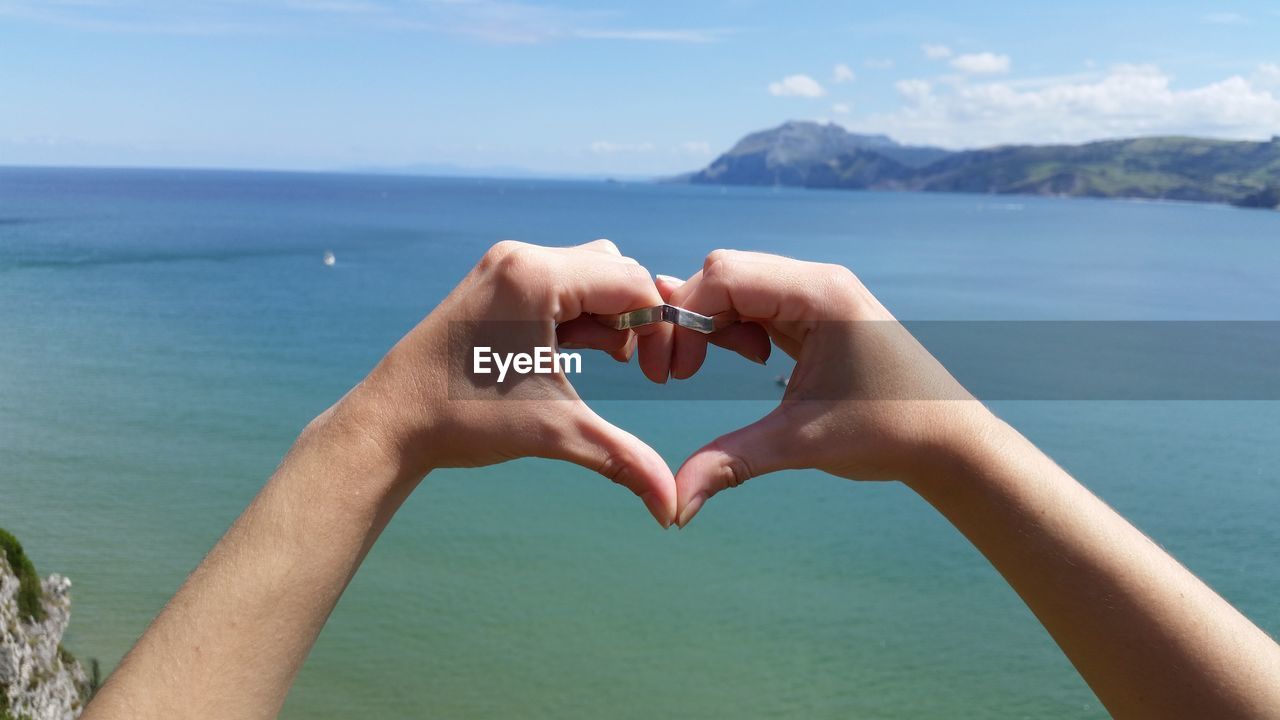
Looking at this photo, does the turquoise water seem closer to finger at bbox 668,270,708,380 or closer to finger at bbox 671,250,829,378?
finger at bbox 668,270,708,380

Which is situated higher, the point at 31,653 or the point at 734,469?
the point at 734,469

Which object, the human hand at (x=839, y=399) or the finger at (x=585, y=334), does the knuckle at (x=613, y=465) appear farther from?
the finger at (x=585, y=334)

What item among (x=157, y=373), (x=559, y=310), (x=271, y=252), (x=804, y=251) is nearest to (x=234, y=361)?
(x=157, y=373)

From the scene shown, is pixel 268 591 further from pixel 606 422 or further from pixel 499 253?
pixel 499 253

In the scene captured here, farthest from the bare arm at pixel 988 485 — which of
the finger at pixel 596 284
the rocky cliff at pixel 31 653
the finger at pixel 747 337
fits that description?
the rocky cliff at pixel 31 653

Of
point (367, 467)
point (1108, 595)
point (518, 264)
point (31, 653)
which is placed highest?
point (518, 264)

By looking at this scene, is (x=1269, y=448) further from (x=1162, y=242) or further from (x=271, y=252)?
(x=1162, y=242)

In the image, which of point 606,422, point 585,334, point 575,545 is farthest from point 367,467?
point 575,545
